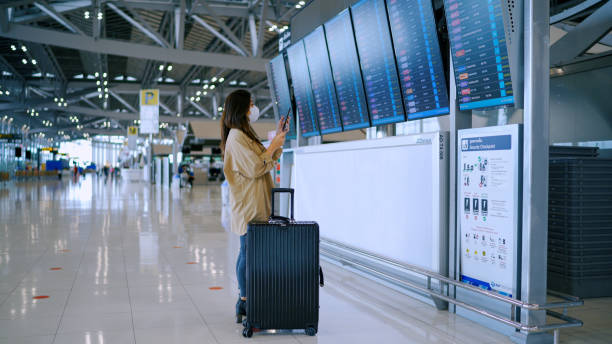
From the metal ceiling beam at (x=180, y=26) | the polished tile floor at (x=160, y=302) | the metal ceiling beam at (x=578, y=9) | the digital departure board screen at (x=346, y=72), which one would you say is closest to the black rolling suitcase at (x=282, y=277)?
the polished tile floor at (x=160, y=302)

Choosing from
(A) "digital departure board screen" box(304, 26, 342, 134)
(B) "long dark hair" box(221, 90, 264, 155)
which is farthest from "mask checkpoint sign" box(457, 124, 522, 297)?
(A) "digital departure board screen" box(304, 26, 342, 134)

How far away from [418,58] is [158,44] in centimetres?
2571

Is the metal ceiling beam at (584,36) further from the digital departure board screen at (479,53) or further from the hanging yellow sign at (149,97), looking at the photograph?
the hanging yellow sign at (149,97)

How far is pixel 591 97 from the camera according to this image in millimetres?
7684

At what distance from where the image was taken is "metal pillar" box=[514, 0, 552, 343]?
3.60m

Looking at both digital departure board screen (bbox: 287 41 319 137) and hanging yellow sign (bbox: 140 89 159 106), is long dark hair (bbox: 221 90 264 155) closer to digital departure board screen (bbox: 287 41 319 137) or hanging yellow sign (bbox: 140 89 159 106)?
digital departure board screen (bbox: 287 41 319 137)

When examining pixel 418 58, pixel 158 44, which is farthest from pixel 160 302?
pixel 158 44

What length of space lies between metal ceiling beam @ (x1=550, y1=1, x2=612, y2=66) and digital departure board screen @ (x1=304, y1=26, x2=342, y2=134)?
363 centimetres

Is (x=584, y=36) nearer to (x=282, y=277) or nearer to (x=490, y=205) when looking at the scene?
(x=490, y=205)

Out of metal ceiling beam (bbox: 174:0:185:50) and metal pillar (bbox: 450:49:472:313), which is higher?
metal ceiling beam (bbox: 174:0:185:50)

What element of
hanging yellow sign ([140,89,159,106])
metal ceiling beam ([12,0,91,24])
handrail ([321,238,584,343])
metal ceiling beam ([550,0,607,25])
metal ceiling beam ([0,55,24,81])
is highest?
metal ceiling beam ([0,55,24,81])

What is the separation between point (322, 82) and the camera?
24.5 ft

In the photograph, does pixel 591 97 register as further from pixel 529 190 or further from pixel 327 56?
pixel 529 190

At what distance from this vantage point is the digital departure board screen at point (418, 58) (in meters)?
4.90
